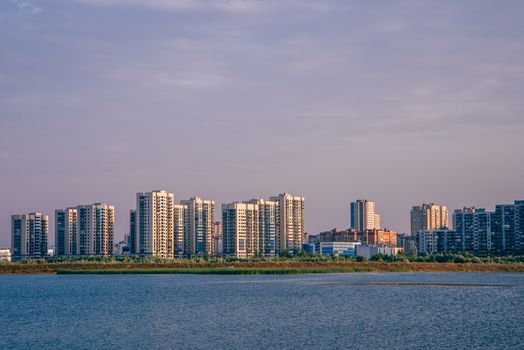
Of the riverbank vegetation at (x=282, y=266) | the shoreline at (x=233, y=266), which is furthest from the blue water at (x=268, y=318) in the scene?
the riverbank vegetation at (x=282, y=266)

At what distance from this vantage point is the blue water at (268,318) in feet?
154

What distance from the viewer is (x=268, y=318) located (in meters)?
59.5

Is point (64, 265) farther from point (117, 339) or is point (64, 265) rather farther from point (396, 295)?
point (117, 339)

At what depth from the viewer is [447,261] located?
163 m

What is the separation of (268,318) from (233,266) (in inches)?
4028

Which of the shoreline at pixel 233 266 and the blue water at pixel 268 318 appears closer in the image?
the blue water at pixel 268 318

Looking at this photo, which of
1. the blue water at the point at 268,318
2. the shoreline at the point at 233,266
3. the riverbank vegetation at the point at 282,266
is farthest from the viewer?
the riverbank vegetation at the point at 282,266

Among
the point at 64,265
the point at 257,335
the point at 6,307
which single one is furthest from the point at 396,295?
the point at 64,265

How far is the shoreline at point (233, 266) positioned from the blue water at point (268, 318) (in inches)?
2058

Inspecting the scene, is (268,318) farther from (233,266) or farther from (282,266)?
(233,266)

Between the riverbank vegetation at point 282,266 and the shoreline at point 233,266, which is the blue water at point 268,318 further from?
the riverbank vegetation at point 282,266

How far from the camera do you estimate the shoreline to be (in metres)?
146

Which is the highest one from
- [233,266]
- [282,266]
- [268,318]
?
[268,318]

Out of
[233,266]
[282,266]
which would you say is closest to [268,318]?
[282,266]
